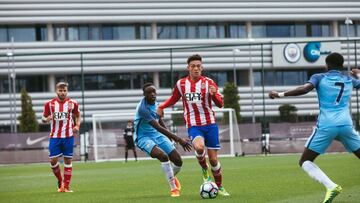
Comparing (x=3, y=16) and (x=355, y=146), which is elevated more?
(x=3, y=16)

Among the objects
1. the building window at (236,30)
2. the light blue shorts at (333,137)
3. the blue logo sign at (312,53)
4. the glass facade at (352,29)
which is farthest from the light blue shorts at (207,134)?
the building window at (236,30)

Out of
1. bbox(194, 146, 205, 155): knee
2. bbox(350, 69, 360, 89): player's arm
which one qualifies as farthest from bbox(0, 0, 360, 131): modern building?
bbox(350, 69, 360, 89): player's arm

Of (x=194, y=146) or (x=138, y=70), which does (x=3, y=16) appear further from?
(x=194, y=146)

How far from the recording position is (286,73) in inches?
2808

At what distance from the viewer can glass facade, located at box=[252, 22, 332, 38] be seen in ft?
235

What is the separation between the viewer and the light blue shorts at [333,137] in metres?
9.55

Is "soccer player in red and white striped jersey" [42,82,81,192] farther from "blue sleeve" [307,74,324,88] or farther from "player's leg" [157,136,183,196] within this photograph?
"blue sleeve" [307,74,324,88]

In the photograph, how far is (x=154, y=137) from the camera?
1315 centimetres

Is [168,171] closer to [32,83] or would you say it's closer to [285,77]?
[32,83]

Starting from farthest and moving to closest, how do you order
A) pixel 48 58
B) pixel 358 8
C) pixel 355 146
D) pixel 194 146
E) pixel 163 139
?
pixel 358 8 → pixel 48 58 → pixel 163 139 → pixel 194 146 → pixel 355 146

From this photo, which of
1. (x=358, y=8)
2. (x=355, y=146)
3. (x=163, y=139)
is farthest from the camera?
(x=358, y=8)

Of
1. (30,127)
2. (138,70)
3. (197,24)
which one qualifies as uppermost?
(197,24)

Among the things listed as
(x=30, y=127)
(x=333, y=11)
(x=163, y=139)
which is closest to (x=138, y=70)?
(x=30, y=127)

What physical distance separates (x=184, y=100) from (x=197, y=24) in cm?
5798
